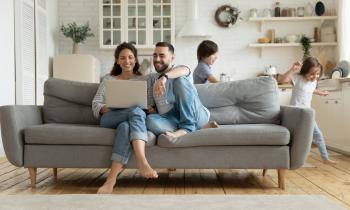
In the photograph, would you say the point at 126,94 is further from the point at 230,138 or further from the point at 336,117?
the point at 336,117

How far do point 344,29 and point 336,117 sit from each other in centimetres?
158

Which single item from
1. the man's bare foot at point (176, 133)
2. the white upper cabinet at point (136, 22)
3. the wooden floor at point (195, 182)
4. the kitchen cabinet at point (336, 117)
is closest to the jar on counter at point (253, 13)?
the white upper cabinet at point (136, 22)

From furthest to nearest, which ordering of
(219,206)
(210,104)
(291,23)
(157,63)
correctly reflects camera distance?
1. (291,23)
2. (210,104)
3. (157,63)
4. (219,206)

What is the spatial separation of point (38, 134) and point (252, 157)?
4.79ft

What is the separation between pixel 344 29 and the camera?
20.6 feet

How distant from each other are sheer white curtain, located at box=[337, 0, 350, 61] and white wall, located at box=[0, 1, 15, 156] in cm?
424

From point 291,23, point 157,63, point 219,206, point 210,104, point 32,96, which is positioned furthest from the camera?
point 291,23

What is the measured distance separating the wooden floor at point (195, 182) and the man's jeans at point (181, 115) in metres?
0.42

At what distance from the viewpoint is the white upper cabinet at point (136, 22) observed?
684 centimetres

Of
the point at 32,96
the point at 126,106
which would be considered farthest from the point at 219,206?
the point at 32,96

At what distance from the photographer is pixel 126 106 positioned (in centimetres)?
319

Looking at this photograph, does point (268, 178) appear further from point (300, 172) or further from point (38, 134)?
point (38, 134)

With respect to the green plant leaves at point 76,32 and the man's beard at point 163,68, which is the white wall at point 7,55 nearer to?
the green plant leaves at point 76,32

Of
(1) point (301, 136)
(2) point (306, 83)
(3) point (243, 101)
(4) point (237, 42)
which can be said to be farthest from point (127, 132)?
(4) point (237, 42)
